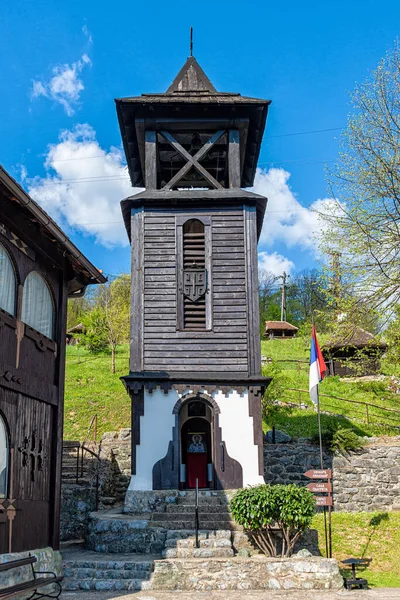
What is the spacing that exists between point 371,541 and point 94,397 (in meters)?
17.1

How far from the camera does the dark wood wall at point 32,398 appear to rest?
33.2 ft

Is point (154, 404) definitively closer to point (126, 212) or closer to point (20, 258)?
point (126, 212)


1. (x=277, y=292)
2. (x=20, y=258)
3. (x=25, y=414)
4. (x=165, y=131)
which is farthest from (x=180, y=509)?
(x=277, y=292)

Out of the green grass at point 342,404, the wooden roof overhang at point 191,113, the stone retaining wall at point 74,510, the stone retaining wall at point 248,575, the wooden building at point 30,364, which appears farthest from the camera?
the green grass at point 342,404

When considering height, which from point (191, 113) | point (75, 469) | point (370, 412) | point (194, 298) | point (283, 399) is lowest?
point (75, 469)

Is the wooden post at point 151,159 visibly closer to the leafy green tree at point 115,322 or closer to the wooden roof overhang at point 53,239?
the wooden roof overhang at point 53,239

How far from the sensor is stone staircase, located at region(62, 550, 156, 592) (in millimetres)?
10969

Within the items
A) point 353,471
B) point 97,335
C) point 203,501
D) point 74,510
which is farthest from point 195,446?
point 97,335

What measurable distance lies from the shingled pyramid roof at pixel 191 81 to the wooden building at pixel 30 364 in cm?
970

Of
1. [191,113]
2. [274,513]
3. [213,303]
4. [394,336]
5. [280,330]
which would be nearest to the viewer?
[274,513]

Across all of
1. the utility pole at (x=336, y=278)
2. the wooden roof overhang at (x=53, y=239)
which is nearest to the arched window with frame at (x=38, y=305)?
the wooden roof overhang at (x=53, y=239)

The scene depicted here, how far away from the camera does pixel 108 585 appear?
11.0 m

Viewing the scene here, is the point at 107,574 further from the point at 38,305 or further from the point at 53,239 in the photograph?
the point at 53,239

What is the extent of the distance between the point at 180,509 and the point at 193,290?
600 centimetres
